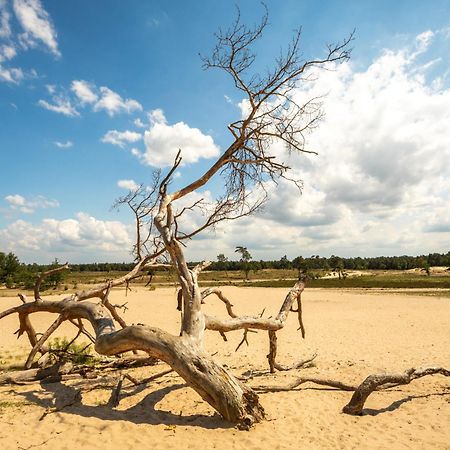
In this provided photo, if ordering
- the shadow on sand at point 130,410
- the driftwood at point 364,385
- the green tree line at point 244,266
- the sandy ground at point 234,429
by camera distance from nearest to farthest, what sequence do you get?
the sandy ground at point 234,429
the shadow on sand at point 130,410
the driftwood at point 364,385
the green tree line at point 244,266

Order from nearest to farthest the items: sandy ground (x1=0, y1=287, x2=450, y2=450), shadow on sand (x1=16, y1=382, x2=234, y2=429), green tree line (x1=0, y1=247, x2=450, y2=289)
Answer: sandy ground (x1=0, y1=287, x2=450, y2=450) → shadow on sand (x1=16, y1=382, x2=234, y2=429) → green tree line (x1=0, y1=247, x2=450, y2=289)

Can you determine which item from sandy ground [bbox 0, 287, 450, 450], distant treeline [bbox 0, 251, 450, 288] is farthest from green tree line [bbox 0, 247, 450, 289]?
sandy ground [bbox 0, 287, 450, 450]

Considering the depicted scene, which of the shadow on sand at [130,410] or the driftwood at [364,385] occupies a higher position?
the driftwood at [364,385]

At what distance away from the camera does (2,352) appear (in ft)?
43.9

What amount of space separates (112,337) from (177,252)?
175cm

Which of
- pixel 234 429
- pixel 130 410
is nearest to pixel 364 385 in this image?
pixel 234 429

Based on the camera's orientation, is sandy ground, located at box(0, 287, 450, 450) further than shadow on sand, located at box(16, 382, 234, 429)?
No

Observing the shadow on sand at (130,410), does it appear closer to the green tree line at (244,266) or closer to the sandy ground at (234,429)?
the sandy ground at (234,429)

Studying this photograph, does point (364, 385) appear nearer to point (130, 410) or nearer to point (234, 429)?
point (234, 429)

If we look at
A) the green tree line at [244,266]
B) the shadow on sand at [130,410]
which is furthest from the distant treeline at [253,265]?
the shadow on sand at [130,410]

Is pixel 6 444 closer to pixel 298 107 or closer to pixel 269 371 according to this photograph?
pixel 269 371

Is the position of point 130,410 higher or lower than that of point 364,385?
lower

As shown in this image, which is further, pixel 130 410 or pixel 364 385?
pixel 364 385

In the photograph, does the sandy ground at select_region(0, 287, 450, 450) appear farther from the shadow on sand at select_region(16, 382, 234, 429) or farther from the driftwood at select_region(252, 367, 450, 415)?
the driftwood at select_region(252, 367, 450, 415)
